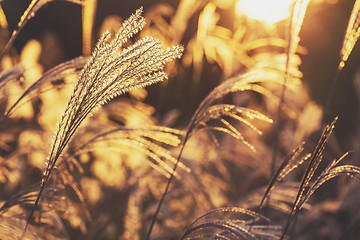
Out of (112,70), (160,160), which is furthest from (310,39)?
(112,70)

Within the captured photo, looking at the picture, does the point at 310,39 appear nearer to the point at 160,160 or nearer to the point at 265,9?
the point at 265,9

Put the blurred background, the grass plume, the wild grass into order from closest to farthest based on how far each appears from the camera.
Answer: the grass plume → the wild grass → the blurred background

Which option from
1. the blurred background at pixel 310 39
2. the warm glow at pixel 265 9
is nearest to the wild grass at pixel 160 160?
the warm glow at pixel 265 9

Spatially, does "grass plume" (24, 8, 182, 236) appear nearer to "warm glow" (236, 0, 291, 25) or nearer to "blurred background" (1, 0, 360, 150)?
"warm glow" (236, 0, 291, 25)

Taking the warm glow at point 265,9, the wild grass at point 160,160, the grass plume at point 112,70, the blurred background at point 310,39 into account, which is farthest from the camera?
the blurred background at point 310,39

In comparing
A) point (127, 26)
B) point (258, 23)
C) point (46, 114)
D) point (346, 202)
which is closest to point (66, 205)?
Result: point (46, 114)

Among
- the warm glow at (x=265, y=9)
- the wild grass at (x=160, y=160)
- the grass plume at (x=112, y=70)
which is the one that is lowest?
the grass plume at (x=112, y=70)

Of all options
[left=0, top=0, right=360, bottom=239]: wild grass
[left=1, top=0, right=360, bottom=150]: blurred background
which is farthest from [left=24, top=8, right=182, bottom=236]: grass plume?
[left=1, top=0, right=360, bottom=150]: blurred background

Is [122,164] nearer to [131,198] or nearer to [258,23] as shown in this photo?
[131,198]

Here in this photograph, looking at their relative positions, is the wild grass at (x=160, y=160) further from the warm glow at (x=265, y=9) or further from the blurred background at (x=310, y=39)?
the blurred background at (x=310, y=39)
